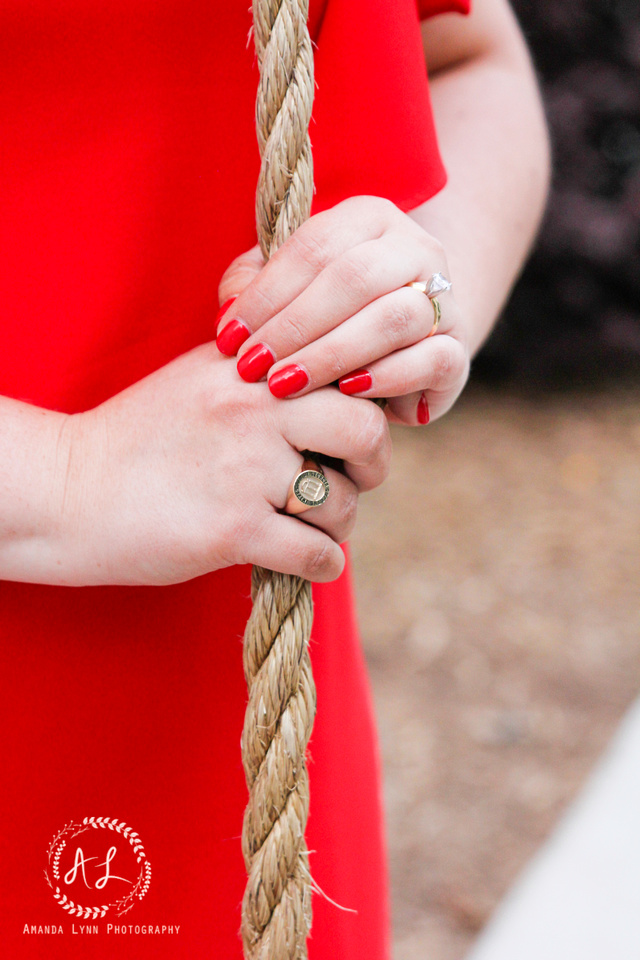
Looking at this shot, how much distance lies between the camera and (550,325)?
3.70 m

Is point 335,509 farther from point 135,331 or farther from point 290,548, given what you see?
point 135,331

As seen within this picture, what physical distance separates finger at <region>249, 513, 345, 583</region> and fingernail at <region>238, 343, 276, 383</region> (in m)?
0.09

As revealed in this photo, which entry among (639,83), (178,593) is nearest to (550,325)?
(639,83)

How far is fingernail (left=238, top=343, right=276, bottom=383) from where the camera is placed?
604 mm

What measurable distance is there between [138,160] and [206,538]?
29cm

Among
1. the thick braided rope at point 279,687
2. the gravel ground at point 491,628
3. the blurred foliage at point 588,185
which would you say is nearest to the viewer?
the thick braided rope at point 279,687

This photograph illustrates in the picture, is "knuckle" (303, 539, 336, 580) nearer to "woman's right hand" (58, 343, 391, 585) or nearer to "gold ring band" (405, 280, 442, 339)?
"woman's right hand" (58, 343, 391, 585)

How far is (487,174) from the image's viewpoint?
2.93 ft

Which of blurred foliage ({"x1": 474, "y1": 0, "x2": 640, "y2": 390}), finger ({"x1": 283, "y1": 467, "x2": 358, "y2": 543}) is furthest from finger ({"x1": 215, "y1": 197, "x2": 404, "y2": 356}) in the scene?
blurred foliage ({"x1": 474, "y1": 0, "x2": 640, "y2": 390})

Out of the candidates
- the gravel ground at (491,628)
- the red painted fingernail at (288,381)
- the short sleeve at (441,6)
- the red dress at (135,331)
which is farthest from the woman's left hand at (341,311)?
the gravel ground at (491,628)

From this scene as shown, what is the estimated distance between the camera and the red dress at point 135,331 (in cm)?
67

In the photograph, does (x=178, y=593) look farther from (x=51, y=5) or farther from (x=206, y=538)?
(x=51, y=5)

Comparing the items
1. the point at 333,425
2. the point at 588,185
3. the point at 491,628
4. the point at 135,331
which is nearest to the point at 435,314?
the point at 333,425

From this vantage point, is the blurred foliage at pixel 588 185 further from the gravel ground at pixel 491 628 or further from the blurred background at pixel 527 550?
the gravel ground at pixel 491 628
